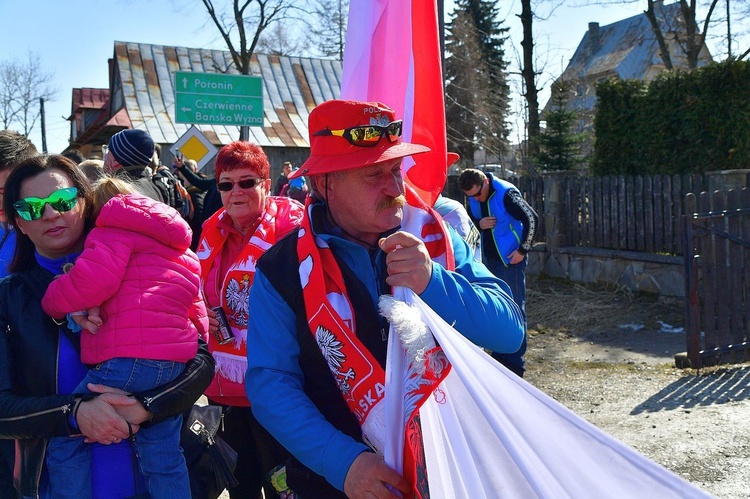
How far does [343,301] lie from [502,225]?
5.18 meters

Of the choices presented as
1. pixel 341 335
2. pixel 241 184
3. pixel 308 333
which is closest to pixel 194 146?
pixel 241 184

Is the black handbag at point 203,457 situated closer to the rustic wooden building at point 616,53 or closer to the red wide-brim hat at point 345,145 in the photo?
the red wide-brim hat at point 345,145

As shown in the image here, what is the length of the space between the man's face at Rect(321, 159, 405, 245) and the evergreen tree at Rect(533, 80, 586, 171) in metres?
14.8

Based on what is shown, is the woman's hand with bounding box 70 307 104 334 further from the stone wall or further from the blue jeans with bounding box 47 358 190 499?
the stone wall

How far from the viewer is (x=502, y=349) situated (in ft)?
6.57

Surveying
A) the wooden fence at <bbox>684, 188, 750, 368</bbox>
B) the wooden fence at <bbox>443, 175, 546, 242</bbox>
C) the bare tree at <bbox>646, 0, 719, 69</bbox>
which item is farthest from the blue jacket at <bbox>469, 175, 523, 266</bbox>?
the bare tree at <bbox>646, 0, 719, 69</bbox>

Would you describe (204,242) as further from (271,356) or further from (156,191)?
(271,356)

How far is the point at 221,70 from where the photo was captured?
86.8 ft

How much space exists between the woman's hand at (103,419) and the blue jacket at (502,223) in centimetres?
509

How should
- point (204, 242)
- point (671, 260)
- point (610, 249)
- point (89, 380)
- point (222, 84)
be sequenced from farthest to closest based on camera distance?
point (222, 84)
point (610, 249)
point (671, 260)
point (204, 242)
point (89, 380)

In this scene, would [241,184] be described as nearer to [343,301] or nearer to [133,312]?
[133,312]

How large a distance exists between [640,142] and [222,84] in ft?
24.2

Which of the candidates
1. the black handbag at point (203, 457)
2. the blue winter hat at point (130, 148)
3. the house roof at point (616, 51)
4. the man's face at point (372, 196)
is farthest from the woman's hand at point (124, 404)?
the house roof at point (616, 51)

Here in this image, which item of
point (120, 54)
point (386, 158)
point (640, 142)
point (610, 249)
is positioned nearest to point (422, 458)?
point (386, 158)
